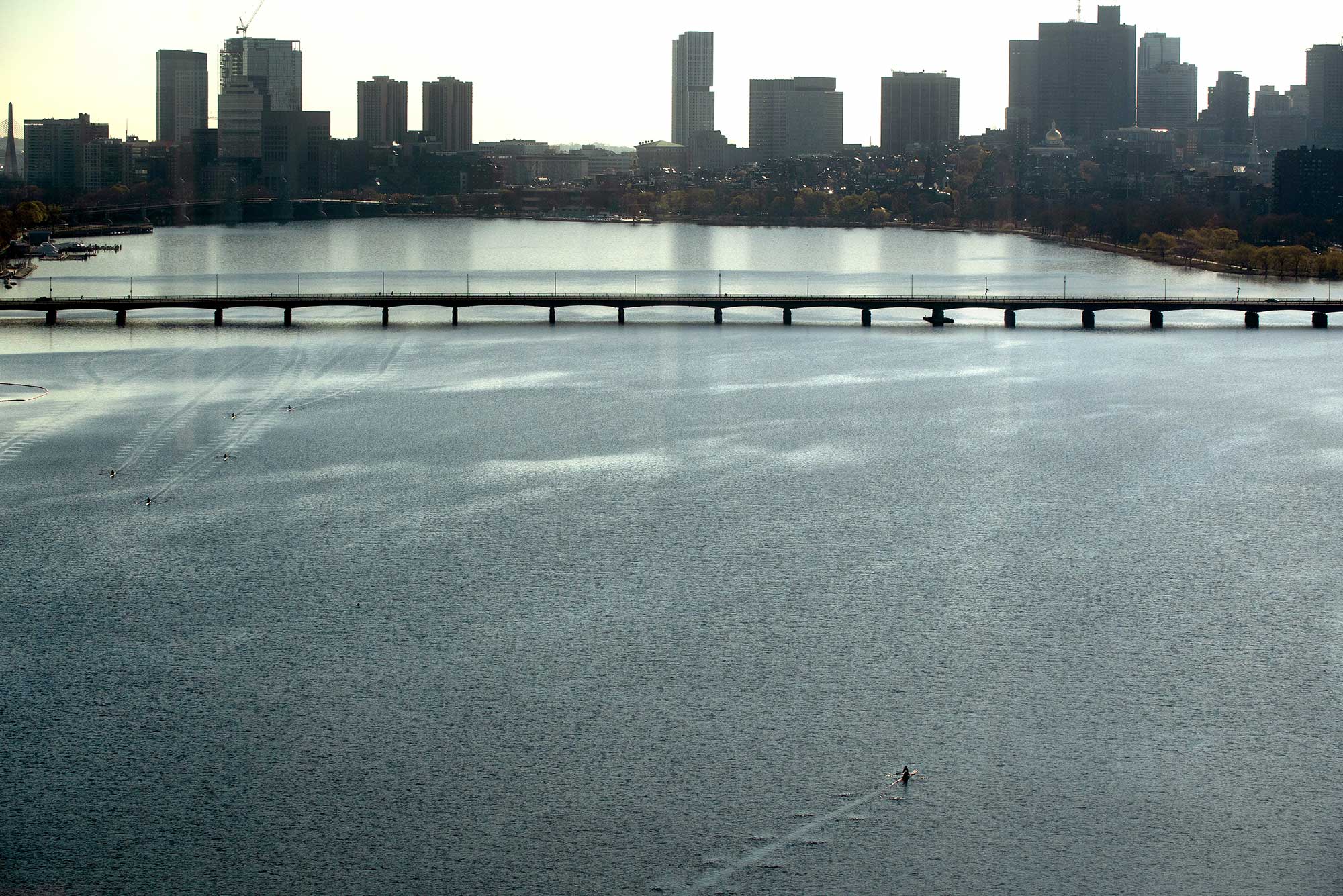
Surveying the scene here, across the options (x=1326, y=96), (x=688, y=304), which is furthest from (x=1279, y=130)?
(x=688, y=304)

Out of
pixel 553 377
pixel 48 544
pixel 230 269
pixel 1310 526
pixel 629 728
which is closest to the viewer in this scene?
pixel 629 728

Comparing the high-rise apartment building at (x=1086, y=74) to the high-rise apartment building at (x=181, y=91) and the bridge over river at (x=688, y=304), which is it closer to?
the high-rise apartment building at (x=181, y=91)

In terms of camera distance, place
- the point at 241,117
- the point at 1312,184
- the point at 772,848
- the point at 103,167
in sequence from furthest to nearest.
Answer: the point at 241,117 < the point at 103,167 < the point at 1312,184 < the point at 772,848

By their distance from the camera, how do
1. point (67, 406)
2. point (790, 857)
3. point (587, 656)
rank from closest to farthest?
point (790, 857)
point (587, 656)
point (67, 406)

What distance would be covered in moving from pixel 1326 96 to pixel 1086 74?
22.6 meters

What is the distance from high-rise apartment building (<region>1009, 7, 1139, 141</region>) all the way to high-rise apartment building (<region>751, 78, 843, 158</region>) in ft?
54.8

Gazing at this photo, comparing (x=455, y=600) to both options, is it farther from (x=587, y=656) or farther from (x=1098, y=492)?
(x=1098, y=492)

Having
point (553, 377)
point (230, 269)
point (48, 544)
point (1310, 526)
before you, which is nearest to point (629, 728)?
point (48, 544)

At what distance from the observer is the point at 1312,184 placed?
72.3 meters

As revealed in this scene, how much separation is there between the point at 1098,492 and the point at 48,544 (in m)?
10.3

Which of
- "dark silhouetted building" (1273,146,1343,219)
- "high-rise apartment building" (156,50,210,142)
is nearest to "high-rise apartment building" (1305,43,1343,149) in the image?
"dark silhouetted building" (1273,146,1343,219)

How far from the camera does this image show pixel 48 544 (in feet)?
49.9

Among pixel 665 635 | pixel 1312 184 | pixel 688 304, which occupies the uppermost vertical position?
pixel 1312 184

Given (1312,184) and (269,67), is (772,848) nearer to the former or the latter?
(1312,184)
